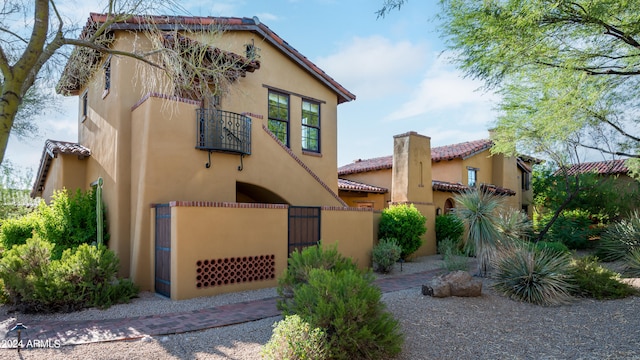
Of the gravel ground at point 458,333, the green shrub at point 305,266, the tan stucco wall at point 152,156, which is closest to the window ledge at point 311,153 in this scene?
the tan stucco wall at point 152,156

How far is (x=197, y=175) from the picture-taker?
1099 cm

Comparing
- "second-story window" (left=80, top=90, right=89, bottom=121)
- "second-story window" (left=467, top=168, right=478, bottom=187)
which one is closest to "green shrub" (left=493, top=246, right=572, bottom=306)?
"second-story window" (left=467, top=168, right=478, bottom=187)

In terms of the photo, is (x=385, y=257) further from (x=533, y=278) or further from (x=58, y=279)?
(x=58, y=279)

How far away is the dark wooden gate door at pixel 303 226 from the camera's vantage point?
1134 centimetres

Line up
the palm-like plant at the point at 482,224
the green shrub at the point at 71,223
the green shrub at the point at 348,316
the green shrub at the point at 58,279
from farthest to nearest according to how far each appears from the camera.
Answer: the palm-like plant at the point at 482,224, the green shrub at the point at 71,223, the green shrub at the point at 58,279, the green shrub at the point at 348,316

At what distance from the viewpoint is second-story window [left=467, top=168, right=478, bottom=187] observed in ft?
75.3

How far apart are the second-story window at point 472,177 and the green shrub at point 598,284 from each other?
43.0 ft

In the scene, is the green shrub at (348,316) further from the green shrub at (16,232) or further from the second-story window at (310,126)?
the green shrub at (16,232)

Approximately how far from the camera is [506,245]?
11641 millimetres

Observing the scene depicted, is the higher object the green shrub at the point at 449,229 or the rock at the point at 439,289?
the green shrub at the point at 449,229

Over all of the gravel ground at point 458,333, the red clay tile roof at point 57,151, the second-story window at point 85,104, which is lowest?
the gravel ground at point 458,333

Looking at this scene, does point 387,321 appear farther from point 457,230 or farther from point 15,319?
point 457,230

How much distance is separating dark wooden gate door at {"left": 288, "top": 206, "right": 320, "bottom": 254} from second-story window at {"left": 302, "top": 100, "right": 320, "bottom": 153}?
4703mm

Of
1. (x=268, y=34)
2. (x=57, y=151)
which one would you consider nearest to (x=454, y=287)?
(x=268, y=34)
